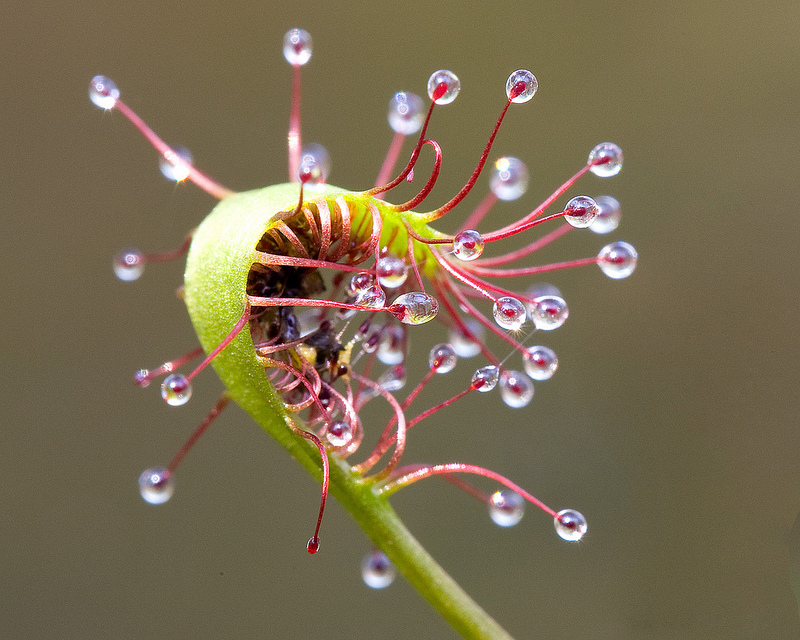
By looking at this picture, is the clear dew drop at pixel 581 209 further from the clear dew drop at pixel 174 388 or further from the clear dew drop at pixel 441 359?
the clear dew drop at pixel 174 388

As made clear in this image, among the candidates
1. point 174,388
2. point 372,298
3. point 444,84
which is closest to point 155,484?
point 174,388

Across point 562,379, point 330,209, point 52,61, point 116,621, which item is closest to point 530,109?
point 562,379

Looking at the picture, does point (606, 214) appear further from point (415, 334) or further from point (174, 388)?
point (415, 334)

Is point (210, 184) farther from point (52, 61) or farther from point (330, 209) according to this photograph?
point (52, 61)

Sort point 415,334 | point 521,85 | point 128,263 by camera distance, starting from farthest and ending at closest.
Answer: point 415,334, point 128,263, point 521,85

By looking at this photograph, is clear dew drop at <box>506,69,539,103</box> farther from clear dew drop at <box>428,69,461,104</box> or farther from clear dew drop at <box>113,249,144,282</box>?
clear dew drop at <box>113,249,144,282</box>
